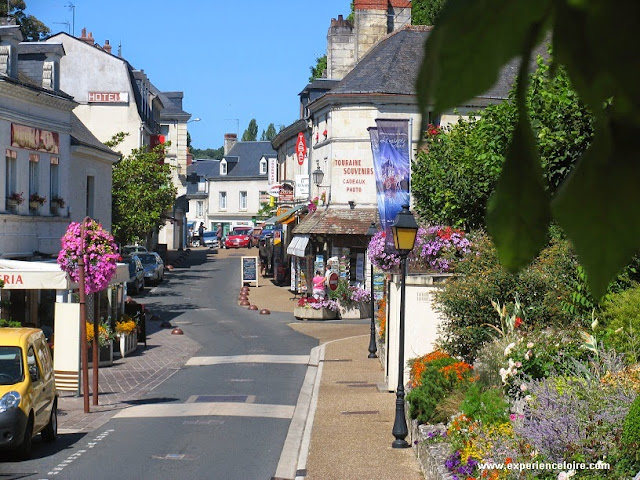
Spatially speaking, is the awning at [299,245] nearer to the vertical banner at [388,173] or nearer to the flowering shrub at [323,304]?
the flowering shrub at [323,304]

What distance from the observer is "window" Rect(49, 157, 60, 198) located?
29.9 m

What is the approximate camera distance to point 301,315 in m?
33.8

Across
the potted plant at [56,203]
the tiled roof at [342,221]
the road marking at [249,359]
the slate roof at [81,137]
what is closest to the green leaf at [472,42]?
the road marking at [249,359]

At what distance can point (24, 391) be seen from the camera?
13031mm

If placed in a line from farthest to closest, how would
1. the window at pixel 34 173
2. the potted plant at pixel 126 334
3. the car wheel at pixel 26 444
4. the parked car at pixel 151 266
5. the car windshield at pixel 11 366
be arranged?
the parked car at pixel 151 266 → the window at pixel 34 173 → the potted plant at pixel 126 334 → the car windshield at pixel 11 366 → the car wheel at pixel 26 444

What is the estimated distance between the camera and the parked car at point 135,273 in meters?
41.3

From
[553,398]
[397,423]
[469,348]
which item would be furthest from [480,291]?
[553,398]

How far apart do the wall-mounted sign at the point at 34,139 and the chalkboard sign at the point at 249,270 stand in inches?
700

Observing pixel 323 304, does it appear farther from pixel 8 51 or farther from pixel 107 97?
pixel 107 97

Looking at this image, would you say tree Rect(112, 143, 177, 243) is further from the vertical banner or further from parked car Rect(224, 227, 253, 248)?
parked car Rect(224, 227, 253, 248)

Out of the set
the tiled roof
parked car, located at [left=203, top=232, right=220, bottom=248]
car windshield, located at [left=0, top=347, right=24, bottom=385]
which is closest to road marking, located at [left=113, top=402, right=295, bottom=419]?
car windshield, located at [left=0, top=347, right=24, bottom=385]

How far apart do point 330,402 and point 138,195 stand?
2784 cm

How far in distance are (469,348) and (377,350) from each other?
31.6ft

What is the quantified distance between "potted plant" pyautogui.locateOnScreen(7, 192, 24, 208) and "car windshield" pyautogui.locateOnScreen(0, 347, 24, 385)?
13.9 m
